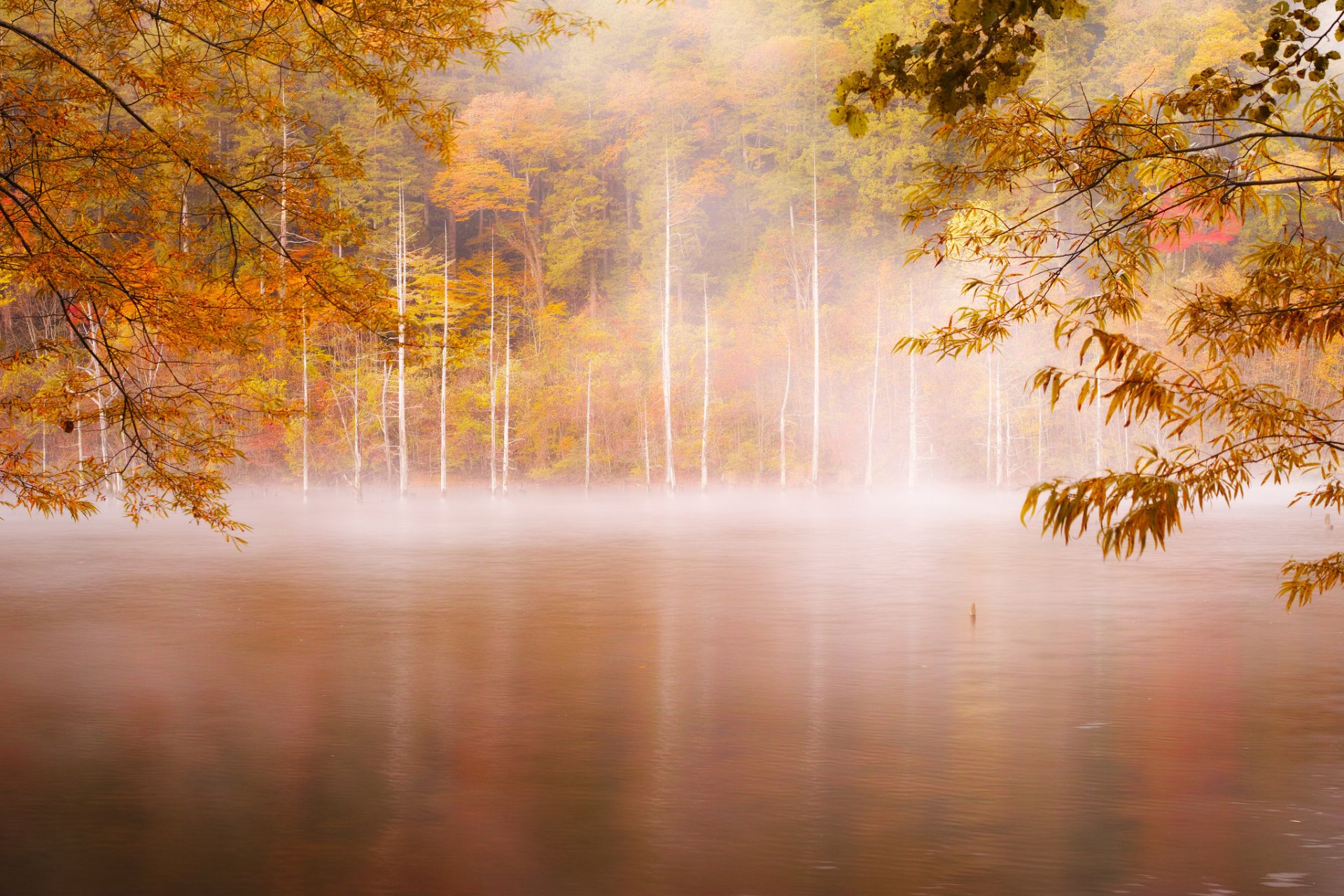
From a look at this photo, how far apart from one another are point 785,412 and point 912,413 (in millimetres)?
6123

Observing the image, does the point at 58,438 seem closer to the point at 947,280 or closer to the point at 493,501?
the point at 493,501

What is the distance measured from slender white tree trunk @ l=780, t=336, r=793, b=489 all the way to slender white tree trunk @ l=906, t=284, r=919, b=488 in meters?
4.29

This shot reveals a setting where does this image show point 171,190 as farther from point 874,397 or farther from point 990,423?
point 990,423

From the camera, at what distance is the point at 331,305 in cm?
859

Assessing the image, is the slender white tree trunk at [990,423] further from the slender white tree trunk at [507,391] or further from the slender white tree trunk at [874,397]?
the slender white tree trunk at [507,391]

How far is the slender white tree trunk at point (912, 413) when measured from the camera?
147ft

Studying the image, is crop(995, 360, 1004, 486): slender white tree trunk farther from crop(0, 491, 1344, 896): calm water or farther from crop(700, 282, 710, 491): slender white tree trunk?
crop(0, 491, 1344, 896): calm water

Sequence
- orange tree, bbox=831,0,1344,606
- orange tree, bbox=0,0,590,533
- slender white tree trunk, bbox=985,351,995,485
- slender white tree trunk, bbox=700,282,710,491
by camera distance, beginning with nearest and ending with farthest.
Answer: orange tree, bbox=831,0,1344,606
orange tree, bbox=0,0,590,533
slender white tree trunk, bbox=700,282,710,491
slender white tree trunk, bbox=985,351,995,485

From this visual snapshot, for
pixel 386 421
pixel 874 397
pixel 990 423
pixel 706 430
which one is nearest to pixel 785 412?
pixel 874 397

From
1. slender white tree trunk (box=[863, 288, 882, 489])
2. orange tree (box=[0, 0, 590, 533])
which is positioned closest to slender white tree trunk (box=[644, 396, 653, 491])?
slender white tree trunk (box=[863, 288, 882, 489])

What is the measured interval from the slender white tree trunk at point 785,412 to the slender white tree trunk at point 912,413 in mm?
4295

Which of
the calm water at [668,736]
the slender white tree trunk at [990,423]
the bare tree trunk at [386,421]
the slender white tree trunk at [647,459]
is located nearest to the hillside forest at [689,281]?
the slender white tree trunk at [990,423]

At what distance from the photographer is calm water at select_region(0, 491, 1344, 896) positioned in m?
5.99

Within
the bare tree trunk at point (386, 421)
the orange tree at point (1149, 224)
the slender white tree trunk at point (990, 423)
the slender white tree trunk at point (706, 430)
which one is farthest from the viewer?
the slender white tree trunk at point (990, 423)
